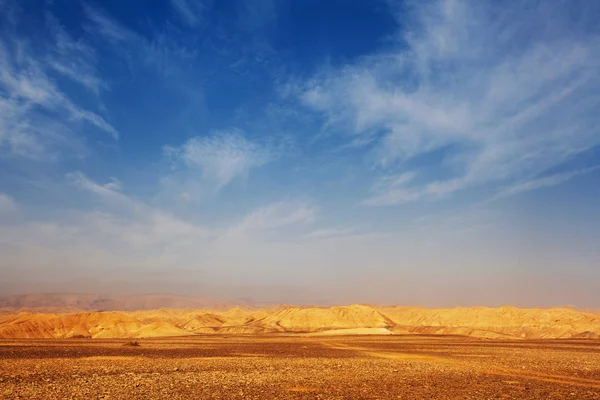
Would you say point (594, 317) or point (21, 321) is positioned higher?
point (594, 317)

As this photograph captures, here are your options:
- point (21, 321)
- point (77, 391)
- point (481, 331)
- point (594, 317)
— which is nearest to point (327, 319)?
point (481, 331)

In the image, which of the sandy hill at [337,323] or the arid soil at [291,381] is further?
the sandy hill at [337,323]

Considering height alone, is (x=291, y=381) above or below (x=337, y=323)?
below

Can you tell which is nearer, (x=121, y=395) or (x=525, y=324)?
(x=121, y=395)

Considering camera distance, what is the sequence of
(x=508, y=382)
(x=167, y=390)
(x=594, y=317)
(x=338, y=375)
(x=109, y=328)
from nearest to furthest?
(x=167, y=390), (x=508, y=382), (x=338, y=375), (x=109, y=328), (x=594, y=317)

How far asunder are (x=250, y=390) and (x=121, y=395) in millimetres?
5822

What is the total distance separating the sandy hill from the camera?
107 meters

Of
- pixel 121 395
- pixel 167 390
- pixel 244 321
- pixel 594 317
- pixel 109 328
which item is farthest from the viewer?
pixel 244 321

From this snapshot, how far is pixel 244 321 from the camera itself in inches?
6467

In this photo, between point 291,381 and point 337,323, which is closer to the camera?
point 291,381

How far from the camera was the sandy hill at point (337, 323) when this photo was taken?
10706cm

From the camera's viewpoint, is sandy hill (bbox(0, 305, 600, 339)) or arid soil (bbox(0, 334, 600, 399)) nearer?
arid soil (bbox(0, 334, 600, 399))

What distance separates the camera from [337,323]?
468ft

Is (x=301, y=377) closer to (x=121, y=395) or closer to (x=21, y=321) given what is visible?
(x=121, y=395)
